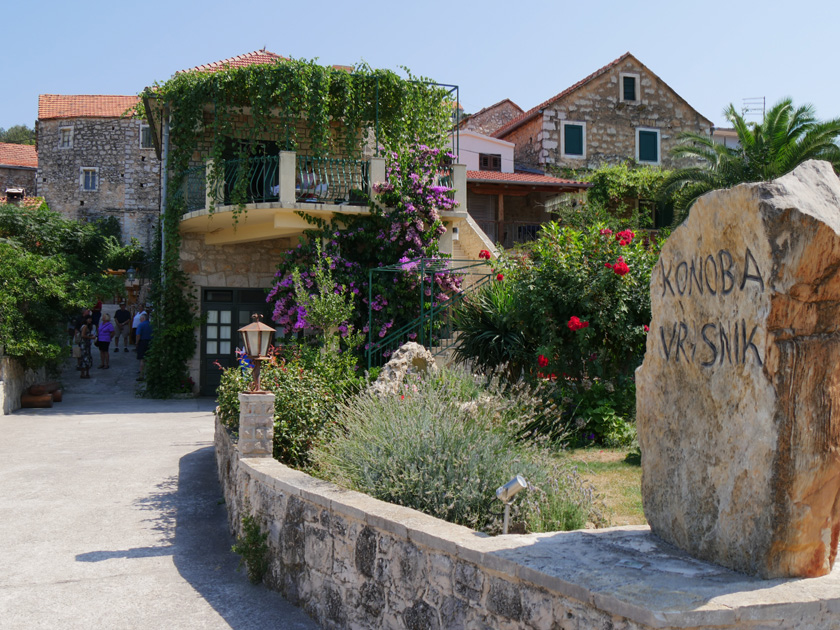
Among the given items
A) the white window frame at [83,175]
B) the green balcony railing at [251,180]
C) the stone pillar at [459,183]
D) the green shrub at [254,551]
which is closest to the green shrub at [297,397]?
the green shrub at [254,551]

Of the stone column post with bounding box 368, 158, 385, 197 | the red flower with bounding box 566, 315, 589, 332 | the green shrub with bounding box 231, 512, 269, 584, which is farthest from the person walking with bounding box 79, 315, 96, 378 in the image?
the green shrub with bounding box 231, 512, 269, 584

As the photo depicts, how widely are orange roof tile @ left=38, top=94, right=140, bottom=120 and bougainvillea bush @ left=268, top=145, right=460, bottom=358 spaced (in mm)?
21830

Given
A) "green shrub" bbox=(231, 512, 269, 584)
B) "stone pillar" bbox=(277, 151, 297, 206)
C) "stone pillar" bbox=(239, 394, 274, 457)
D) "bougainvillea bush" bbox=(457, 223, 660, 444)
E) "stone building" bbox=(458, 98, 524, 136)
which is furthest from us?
"stone building" bbox=(458, 98, 524, 136)

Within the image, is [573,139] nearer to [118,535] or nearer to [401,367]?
[401,367]

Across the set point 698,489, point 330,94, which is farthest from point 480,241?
point 698,489

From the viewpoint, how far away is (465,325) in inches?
401

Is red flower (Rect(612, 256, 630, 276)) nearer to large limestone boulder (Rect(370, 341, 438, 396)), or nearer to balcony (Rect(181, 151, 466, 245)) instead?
large limestone boulder (Rect(370, 341, 438, 396))

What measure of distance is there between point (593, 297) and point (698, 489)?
18.7 feet

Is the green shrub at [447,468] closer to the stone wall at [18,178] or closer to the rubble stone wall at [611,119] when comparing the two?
the rubble stone wall at [611,119]

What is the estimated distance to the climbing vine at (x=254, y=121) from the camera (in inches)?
573

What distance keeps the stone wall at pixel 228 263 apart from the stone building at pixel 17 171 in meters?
25.6

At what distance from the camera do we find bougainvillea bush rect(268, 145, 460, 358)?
46.0ft

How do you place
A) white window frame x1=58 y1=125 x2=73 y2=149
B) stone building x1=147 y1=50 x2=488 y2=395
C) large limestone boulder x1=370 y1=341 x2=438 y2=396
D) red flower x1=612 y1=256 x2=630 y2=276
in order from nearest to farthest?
large limestone boulder x1=370 y1=341 x2=438 y2=396
red flower x1=612 y1=256 x2=630 y2=276
stone building x1=147 y1=50 x2=488 y2=395
white window frame x1=58 y1=125 x2=73 y2=149

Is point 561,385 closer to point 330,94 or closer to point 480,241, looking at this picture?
point 480,241
